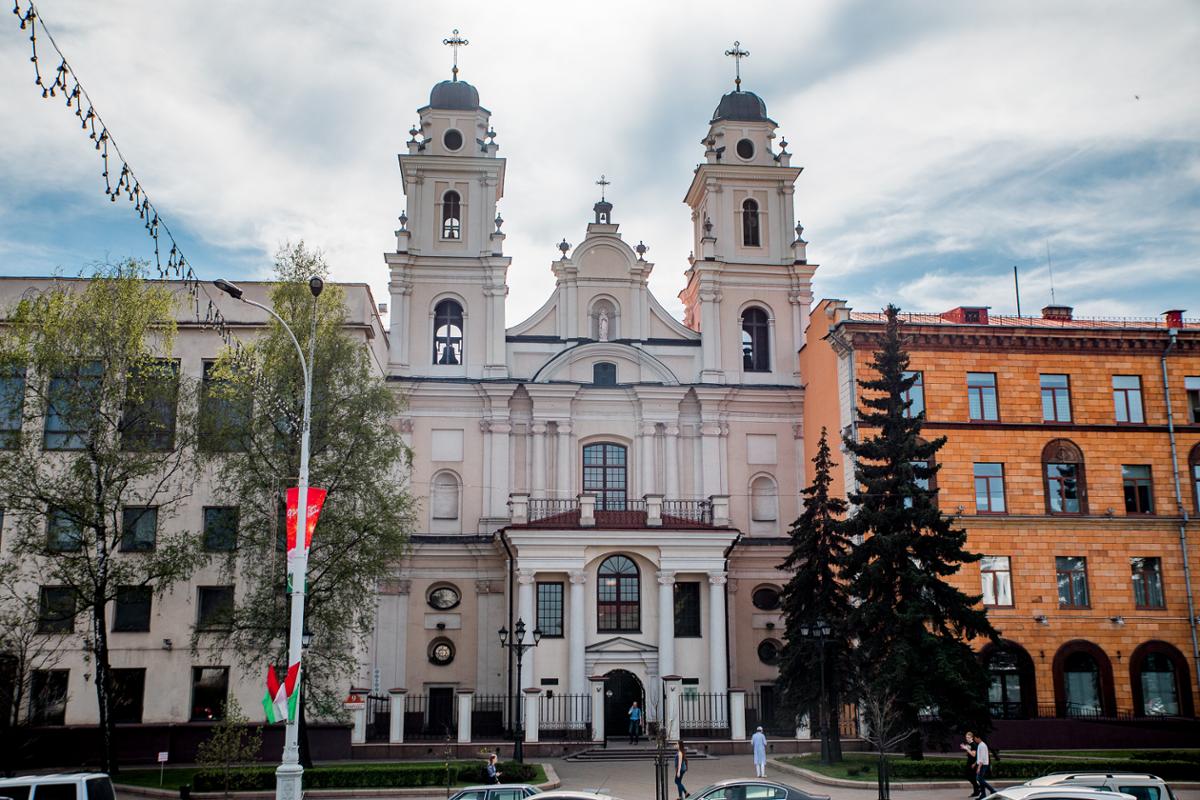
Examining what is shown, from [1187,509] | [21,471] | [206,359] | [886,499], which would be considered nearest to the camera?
[21,471]

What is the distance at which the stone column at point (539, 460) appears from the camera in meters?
42.6

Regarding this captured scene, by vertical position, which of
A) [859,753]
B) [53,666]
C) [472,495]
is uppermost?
[472,495]

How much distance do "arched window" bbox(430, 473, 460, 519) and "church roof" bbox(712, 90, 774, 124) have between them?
63.9 feet

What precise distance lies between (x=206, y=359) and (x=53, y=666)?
1020cm

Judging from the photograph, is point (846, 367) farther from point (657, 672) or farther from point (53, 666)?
point (53, 666)

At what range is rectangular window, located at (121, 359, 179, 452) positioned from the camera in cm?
2902

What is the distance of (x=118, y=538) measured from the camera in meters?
27.9

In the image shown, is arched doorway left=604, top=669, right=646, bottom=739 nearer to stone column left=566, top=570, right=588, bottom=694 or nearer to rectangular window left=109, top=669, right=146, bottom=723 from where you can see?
stone column left=566, top=570, right=588, bottom=694

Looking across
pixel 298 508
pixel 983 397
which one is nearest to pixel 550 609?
pixel 983 397

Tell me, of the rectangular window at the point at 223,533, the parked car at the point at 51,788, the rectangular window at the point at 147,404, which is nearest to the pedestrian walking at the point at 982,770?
the parked car at the point at 51,788

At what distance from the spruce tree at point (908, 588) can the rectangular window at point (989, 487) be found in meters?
6.78

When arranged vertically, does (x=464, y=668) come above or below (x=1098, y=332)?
below

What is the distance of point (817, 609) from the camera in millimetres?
32719

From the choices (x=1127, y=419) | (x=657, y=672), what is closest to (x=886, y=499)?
(x=657, y=672)
